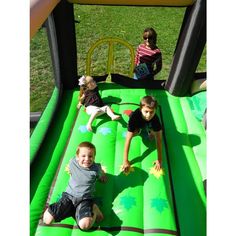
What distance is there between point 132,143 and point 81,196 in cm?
111

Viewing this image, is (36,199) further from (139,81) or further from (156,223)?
(139,81)

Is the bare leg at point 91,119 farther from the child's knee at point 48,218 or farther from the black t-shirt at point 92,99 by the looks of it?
the child's knee at point 48,218

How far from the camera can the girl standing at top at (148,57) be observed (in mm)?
5035

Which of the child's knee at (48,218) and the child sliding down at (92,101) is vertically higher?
the child sliding down at (92,101)

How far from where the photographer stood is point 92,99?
448cm

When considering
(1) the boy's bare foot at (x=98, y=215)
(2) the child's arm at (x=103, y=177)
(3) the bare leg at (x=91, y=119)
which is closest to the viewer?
(1) the boy's bare foot at (x=98, y=215)

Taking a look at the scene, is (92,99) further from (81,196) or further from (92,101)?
(81,196)

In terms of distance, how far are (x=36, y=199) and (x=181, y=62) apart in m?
2.57

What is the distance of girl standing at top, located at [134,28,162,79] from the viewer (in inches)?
198

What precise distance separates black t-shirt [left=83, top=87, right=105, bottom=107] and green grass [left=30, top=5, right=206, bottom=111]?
1.12 metres

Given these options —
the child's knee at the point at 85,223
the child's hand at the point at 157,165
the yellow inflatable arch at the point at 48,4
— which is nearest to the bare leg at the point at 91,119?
the child's hand at the point at 157,165

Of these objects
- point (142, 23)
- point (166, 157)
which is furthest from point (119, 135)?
point (142, 23)

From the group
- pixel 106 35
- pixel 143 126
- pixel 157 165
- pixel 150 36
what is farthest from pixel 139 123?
pixel 106 35

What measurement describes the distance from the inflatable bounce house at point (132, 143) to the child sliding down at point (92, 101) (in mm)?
95
